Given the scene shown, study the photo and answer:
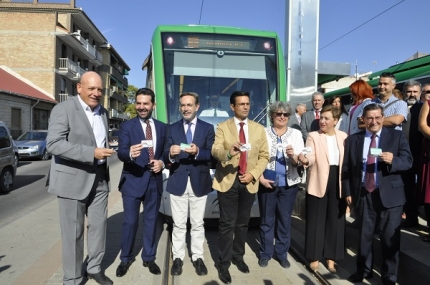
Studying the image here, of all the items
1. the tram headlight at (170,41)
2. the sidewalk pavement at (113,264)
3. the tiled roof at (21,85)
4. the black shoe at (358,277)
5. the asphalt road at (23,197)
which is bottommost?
the asphalt road at (23,197)

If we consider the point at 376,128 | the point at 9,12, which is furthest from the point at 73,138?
the point at 9,12

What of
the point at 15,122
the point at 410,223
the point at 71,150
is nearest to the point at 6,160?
the point at 71,150

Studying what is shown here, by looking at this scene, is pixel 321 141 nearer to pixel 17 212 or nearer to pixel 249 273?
pixel 249 273

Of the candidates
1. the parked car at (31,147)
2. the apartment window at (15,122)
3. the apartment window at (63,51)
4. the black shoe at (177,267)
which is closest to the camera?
the black shoe at (177,267)

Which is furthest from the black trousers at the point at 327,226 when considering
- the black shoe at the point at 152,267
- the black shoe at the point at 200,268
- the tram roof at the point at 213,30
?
the tram roof at the point at 213,30

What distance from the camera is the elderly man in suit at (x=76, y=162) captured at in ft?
11.8

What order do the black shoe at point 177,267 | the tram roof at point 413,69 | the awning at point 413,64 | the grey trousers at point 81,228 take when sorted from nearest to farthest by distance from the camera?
1. the grey trousers at point 81,228
2. the black shoe at point 177,267
3. the tram roof at point 413,69
4. the awning at point 413,64

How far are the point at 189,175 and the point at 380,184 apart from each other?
7.20 ft

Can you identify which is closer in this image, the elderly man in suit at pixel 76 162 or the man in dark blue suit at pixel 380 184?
the elderly man in suit at pixel 76 162

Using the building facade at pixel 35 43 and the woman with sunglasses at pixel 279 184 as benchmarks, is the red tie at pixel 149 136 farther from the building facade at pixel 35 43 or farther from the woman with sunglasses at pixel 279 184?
the building facade at pixel 35 43

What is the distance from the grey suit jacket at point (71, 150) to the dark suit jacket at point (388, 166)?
9.59 ft

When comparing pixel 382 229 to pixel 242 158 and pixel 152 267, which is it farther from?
pixel 152 267

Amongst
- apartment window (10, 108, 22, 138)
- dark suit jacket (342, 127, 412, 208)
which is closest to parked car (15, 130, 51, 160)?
apartment window (10, 108, 22, 138)

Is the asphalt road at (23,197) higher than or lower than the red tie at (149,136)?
lower
